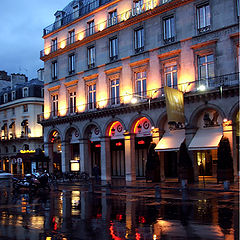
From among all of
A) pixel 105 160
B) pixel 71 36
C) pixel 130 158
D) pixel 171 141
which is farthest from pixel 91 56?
pixel 171 141

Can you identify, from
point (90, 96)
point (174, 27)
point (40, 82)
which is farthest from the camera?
point (40, 82)

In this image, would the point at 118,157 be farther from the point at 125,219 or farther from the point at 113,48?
the point at 125,219

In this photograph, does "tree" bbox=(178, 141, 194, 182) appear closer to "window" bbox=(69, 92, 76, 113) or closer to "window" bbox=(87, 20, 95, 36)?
"window" bbox=(69, 92, 76, 113)

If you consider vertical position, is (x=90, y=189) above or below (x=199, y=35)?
below

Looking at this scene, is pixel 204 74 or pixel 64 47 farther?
pixel 64 47

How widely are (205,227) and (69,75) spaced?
33.3 metres

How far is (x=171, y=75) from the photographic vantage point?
32844 mm

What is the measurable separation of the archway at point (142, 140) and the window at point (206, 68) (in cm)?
676

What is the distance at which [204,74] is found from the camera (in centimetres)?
3061

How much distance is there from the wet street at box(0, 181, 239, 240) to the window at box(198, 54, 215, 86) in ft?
41.3

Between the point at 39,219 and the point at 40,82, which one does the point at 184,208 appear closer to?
the point at 39,219

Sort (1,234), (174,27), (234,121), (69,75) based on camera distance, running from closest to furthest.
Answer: (1,234), (234,121), (174,27), (69,75)

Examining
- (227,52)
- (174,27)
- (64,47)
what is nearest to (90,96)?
(64,47)

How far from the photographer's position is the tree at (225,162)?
2695 centimetres
